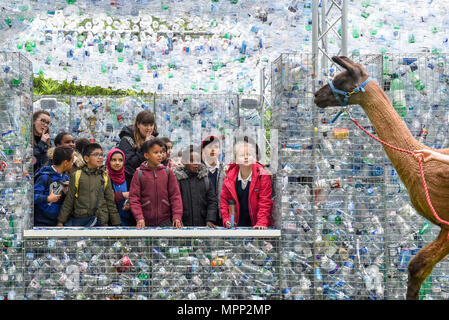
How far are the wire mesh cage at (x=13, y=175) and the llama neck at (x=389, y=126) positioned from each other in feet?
10.9

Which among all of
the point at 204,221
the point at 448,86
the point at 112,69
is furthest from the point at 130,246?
the point at 112,69

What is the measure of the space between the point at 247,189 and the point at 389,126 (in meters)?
1.61

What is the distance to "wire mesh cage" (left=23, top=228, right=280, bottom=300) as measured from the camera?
509cm

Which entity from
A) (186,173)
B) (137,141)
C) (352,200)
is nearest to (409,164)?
(352,200)

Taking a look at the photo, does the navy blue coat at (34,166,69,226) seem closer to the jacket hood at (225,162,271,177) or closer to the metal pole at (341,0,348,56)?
the jacket hood at (225,162,271,177)

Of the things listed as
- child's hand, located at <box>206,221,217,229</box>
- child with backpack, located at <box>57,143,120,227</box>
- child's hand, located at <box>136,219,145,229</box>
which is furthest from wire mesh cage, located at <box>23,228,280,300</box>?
child with backpack, located at <box>57,143,120,227</box>

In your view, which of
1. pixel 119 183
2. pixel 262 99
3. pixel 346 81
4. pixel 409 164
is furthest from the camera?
pixel 262 99

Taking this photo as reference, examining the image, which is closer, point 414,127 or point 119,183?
point 414,127

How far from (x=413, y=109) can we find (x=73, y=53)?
729 cm

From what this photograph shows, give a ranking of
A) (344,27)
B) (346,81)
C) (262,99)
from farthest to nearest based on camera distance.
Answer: (262,99) → (344,27) → (346,81)

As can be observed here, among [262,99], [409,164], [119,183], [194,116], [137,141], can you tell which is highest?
[262,99]

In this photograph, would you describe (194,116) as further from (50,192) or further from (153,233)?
(153,233)

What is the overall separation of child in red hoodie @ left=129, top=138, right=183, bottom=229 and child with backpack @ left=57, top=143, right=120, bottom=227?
1.15 ft

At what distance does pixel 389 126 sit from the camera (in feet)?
14.8
